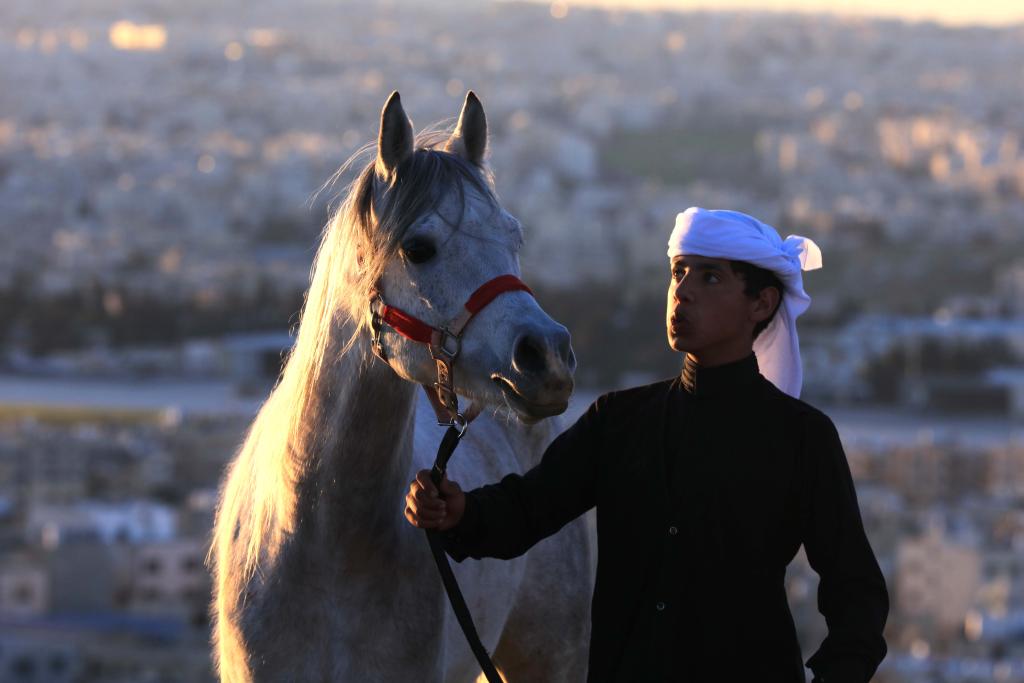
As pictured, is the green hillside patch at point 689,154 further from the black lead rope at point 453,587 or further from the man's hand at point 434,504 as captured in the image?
the man's hand at point 434,504

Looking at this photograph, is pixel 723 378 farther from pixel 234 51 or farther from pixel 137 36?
pixel 137 36

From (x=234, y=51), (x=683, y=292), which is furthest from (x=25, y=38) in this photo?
(x=683, y=292)

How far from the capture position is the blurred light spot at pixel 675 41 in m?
134

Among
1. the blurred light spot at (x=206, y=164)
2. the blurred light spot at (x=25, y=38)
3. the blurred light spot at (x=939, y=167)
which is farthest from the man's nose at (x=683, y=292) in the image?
the blurred light spot at (x=25, y=38)

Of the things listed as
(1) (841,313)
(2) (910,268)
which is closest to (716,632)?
(1) (841,313)

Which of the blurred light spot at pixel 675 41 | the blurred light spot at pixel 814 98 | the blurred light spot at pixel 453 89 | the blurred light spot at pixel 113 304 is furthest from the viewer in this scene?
the blurred light spot at pixel 675 41

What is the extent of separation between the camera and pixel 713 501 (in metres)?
2.89

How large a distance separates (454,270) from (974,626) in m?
32.0

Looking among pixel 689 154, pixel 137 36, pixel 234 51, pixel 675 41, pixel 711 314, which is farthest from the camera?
pixel 675 41

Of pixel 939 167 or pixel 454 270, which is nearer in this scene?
pixel 454 270

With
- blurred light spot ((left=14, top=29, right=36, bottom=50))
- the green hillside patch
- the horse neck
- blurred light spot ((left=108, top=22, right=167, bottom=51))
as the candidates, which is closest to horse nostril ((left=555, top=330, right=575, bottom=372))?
the horse neck

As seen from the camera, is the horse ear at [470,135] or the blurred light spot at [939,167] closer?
the horse ear at [470,135]

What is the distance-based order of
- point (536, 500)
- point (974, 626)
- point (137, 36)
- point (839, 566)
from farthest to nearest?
point (137, 36)
point (974, 626)
point (536, 500)
point (839, 566)

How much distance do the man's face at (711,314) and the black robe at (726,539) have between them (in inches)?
0.9
